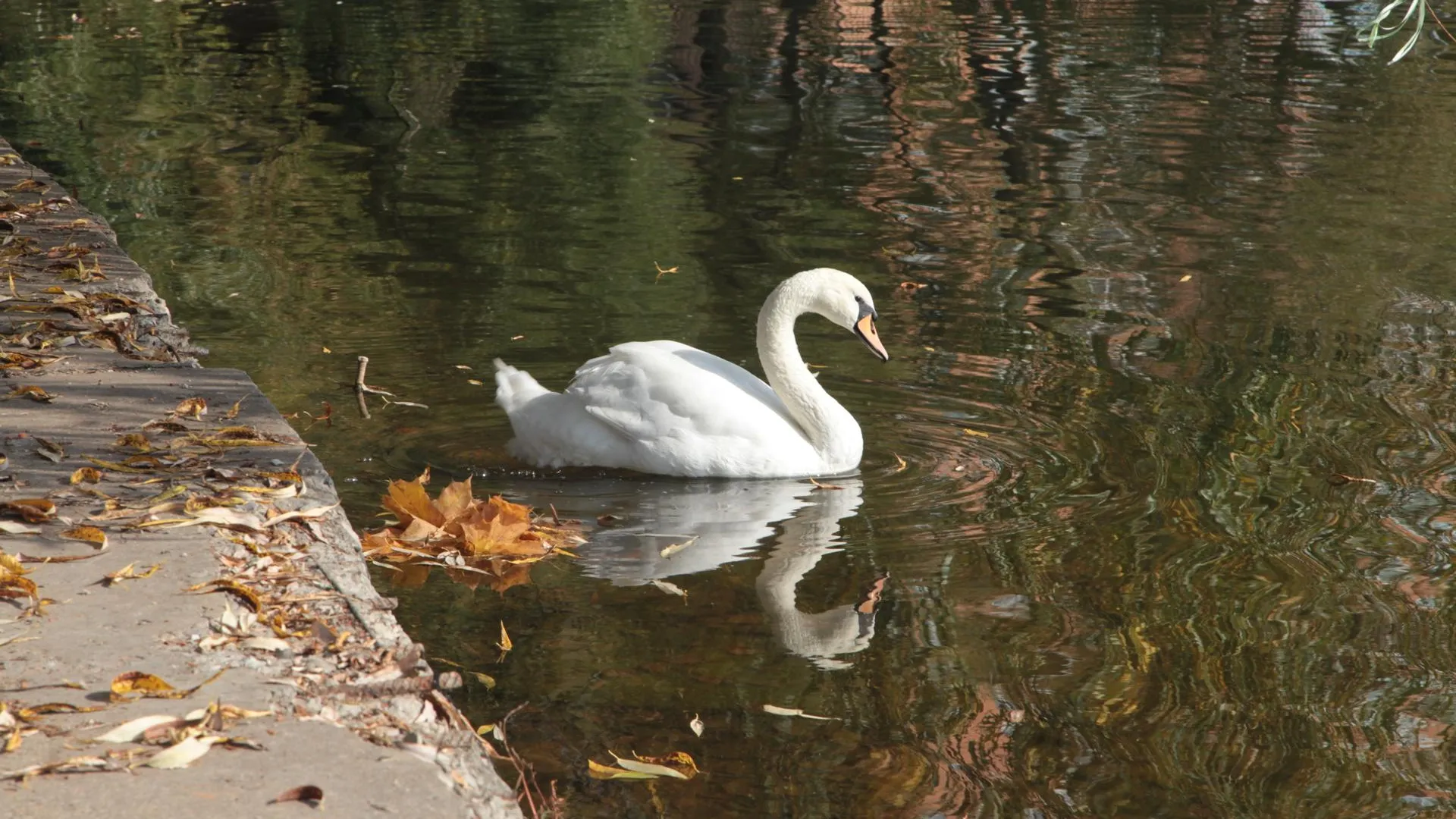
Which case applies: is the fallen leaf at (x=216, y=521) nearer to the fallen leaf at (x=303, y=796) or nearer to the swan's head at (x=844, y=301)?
the fallen leaf at (x=303, y=796)

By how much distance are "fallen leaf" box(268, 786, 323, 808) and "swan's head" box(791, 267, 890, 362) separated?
4.26 metres

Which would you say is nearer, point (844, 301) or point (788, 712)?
point (788, 712)

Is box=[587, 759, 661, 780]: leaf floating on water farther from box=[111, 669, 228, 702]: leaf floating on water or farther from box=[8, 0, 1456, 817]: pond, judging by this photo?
box=[111, 669, 228, 702]: leaf floating on water

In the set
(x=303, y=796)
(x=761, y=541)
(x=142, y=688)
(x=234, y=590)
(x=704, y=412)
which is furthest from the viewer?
(x=704, y=412)

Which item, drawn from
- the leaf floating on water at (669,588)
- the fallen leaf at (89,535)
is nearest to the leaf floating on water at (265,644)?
the fallen leaf at (89,535)

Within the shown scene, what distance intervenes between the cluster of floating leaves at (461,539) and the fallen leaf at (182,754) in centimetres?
235

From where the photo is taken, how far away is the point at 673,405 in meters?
6.75

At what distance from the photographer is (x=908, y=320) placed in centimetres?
919

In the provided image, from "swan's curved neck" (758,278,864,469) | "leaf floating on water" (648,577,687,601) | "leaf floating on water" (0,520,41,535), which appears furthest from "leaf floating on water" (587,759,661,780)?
"swan's curved neck" (758,278,864,469)

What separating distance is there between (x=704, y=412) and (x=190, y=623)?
310 cm

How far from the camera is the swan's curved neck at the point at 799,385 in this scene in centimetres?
688

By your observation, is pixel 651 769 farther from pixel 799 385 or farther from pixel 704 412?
pixel 799 385

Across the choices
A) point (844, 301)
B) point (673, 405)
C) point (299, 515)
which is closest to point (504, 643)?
point (299, 515)

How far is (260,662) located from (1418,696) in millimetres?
3236
